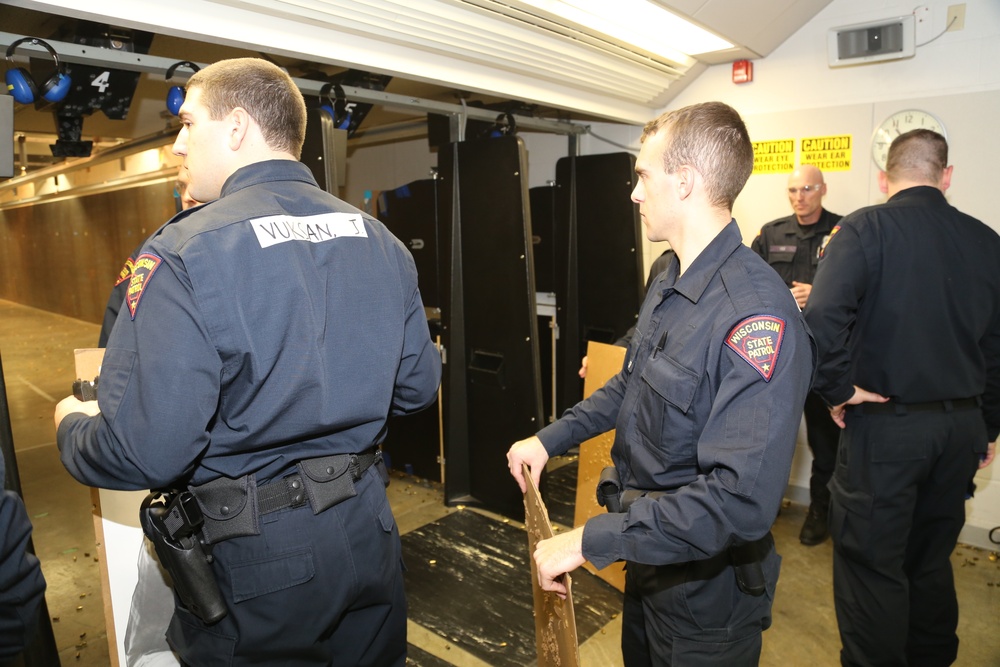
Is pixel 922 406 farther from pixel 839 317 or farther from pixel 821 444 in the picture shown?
pixel 821 444

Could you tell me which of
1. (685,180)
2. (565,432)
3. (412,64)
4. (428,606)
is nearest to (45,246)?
(412,64)

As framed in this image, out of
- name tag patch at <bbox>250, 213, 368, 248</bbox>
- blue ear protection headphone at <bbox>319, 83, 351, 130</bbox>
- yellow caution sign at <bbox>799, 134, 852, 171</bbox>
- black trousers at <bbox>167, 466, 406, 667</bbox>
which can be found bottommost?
black trousers at <bbox>167, 466, 406, 667</bbox>

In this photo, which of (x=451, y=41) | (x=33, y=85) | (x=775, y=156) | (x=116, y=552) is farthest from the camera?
(x=775, y=156)

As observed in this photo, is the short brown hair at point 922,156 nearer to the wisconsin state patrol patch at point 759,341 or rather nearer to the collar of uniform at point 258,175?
the wisconsin state patrol patch at point 759,341

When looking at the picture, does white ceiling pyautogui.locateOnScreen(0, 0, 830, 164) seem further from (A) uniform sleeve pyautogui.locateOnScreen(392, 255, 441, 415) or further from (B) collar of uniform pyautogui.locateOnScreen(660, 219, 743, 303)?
(B) collar of uniform pyautogui.locateOnScreen(660, 219, 743, 303)

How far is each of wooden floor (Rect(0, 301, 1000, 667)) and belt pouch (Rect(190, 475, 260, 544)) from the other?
1.48m

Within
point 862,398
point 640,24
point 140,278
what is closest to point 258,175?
point 140,278

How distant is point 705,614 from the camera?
4.36 ft

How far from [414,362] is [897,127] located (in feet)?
10.6

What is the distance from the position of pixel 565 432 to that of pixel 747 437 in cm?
60

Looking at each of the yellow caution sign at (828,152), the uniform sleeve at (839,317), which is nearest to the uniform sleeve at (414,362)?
the uniform sleeve at (839,317)

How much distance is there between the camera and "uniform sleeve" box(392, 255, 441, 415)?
5.31 feet

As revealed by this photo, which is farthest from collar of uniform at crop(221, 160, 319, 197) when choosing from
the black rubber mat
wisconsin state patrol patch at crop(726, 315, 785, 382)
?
the black rubber mat

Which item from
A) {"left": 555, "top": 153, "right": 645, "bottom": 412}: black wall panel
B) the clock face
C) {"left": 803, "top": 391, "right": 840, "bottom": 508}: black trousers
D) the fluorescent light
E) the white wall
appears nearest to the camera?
the fluorescent light
